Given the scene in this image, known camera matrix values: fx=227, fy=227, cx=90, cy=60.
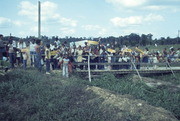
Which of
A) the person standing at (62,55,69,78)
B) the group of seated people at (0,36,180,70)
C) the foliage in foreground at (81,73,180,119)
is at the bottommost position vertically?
the foliage in foreground at (81,73,180,119)

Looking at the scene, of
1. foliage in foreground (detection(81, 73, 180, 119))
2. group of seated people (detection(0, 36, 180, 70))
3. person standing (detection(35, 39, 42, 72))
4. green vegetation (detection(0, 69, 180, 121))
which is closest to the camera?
green vegetation (detection(0, 69, 180, 121))

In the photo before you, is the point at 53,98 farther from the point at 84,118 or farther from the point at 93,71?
the point at 93,71

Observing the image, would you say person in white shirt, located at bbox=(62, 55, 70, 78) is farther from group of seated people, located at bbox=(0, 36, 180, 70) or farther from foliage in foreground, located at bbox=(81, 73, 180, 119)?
foliage in foreground, located at bbox=(81, 73, 180, 119)

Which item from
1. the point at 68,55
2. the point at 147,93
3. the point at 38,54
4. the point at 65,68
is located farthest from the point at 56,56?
the point at 147,93

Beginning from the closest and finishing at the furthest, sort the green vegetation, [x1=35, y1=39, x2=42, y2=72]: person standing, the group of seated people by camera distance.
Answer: the green vegetation < [x1=35, y1=39, x2=42, y2=72]: person standing < the group of seated people

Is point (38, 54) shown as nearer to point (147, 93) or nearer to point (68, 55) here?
point (68, 55)

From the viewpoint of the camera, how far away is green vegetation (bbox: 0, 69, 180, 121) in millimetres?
7902

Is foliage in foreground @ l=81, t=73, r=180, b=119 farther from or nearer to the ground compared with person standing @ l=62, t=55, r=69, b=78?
nearer to the ground

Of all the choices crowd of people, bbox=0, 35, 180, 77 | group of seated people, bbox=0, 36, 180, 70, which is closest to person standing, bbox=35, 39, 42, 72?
crowd of people, bbox=0, 35, 180, 77

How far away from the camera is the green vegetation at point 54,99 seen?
7902mm

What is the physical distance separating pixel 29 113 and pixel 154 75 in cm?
1234

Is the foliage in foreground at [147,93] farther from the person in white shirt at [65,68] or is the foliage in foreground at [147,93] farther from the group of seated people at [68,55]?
the person in white shirt at [65,68]

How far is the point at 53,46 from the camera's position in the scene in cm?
1644

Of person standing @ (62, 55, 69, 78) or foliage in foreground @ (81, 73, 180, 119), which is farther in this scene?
person standing @ (62, 55, 69, 78)
